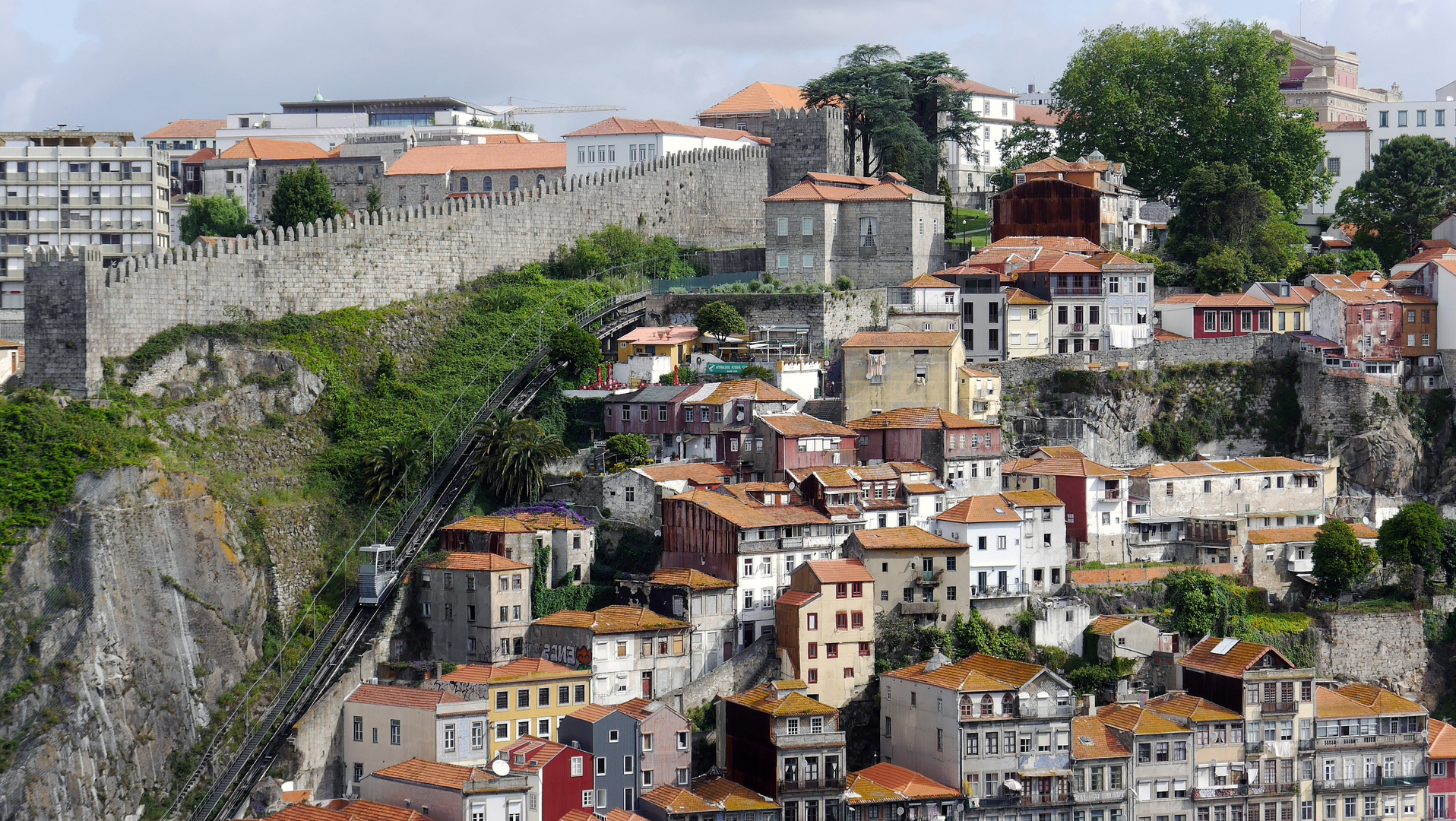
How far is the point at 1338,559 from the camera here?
60.0 metres

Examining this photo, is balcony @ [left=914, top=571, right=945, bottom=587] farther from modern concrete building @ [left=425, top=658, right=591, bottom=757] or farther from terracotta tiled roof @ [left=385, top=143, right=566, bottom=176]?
terracotta tiled roof @ [left=385, top=143, right=566, bottom=176]

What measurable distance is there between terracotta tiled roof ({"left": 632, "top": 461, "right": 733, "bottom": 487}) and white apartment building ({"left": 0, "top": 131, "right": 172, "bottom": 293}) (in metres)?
27.8

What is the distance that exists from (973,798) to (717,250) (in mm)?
27428

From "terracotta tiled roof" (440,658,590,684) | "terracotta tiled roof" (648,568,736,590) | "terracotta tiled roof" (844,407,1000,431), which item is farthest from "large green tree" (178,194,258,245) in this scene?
"terracotta tiled roof" (440,658,590,684)

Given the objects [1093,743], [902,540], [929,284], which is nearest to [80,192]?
[929,284]

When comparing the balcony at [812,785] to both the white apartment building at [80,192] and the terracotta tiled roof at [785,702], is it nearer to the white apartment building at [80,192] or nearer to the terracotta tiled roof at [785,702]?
the terracotta tiled roof at [785,702]

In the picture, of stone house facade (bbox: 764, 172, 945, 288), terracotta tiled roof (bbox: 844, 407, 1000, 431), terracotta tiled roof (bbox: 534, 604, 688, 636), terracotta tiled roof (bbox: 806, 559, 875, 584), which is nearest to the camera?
terracotta tiled roof (bbox: 534, 604, 688, 636)

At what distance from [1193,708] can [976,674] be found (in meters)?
5.98

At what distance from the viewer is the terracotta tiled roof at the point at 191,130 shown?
4478 inches

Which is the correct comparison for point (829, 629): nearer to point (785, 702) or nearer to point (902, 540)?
point (785, 702)

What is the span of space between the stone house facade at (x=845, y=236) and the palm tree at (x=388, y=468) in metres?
16.3

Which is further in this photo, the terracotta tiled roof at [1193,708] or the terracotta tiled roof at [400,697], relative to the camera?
the terracotta tiled roof at [1193,708]

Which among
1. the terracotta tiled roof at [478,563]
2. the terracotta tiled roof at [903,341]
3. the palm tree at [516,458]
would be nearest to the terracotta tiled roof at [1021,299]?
the terracotta tiled roof at [903,341]

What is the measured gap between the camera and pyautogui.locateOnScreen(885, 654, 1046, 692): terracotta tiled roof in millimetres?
52250
